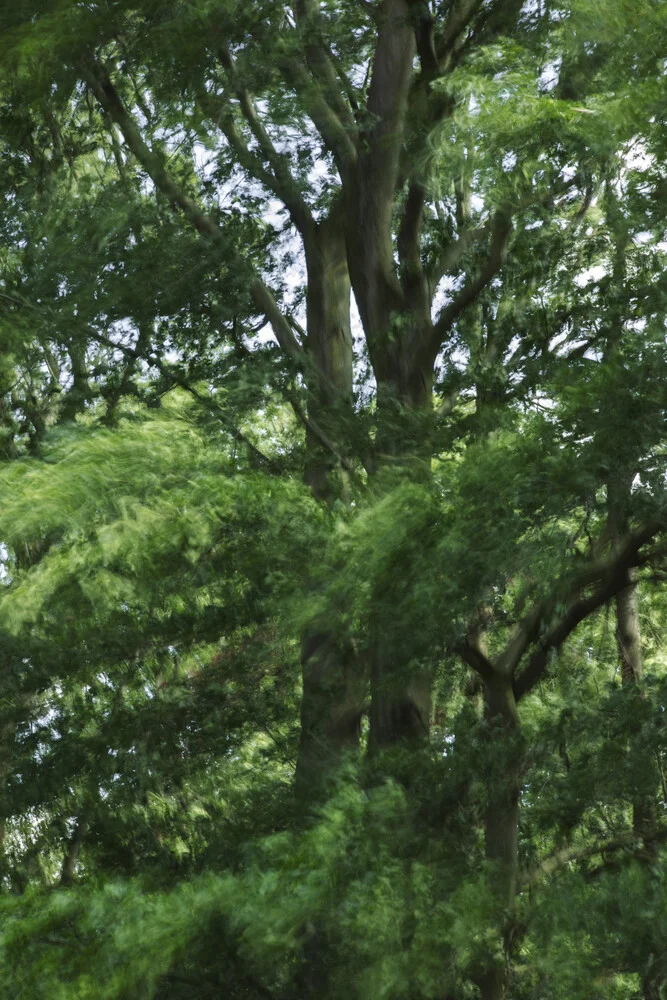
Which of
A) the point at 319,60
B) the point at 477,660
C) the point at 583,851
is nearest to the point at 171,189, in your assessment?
the point at 319,60

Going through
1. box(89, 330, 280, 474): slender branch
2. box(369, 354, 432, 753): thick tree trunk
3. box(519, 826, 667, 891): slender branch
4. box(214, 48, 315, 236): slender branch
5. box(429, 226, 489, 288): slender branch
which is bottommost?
box(519, 826, 667, 891): slender branch

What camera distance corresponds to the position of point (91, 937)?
5027 mm

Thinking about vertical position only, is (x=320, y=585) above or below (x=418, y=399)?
below

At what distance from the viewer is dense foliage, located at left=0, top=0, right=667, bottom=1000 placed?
207 inches

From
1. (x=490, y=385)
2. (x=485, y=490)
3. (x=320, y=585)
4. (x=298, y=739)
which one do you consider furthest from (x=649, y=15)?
(x=298, y=739)

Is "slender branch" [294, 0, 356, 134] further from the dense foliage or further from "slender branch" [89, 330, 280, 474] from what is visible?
"slender branch" [89, 330, 280, 474]

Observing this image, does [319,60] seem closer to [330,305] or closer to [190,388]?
[330,305]

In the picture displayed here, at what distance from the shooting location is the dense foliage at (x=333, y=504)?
526 centimetres

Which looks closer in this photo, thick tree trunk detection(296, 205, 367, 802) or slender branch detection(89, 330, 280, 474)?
thick tree trunk detection(296, 205, 367, 802)

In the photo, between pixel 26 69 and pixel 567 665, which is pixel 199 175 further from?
pixel 567 665

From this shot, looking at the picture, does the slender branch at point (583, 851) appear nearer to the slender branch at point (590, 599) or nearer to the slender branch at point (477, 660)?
the slender branch at point (590, 599)

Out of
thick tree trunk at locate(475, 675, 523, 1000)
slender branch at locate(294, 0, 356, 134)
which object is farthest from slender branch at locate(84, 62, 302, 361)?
thick tree trunk at locate(475, 675, 523, 1000)

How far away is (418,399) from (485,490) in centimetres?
250

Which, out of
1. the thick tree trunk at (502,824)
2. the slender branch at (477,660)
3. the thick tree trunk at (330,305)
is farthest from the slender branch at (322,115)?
the thick tree trunk at (502,824)
